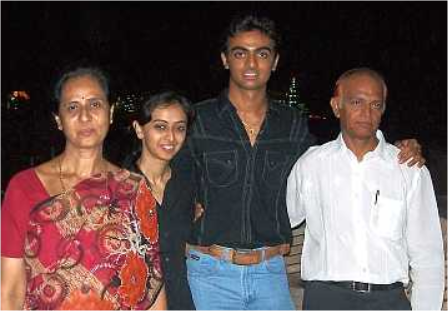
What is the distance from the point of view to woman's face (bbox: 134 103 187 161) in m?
3.48

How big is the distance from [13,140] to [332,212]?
9.56 m

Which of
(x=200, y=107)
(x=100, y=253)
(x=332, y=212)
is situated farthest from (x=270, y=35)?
(x=100, y=253)

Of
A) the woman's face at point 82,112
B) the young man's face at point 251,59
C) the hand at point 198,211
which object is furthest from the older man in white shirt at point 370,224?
the woman's face at point 82,112

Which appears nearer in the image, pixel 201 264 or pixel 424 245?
pixel 424 245

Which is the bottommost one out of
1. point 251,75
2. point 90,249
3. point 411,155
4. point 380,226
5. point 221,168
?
point 90,249

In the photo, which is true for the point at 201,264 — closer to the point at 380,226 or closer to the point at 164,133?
the point at 164,133

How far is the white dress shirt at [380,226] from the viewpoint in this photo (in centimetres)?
335

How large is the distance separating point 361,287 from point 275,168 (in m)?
0.80

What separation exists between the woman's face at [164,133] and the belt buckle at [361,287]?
1.13m

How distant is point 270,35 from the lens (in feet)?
12.3

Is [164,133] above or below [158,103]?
below

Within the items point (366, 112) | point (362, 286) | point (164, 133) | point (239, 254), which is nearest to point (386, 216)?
point (362, 286)

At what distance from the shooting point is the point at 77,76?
9.05ft

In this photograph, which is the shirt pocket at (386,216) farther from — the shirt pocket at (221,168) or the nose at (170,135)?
the nose at (170,135)
